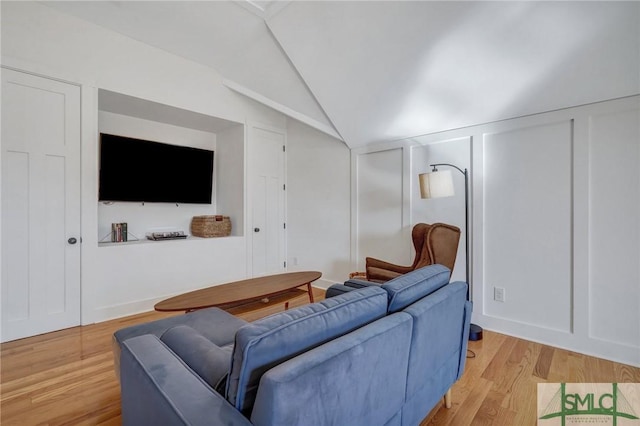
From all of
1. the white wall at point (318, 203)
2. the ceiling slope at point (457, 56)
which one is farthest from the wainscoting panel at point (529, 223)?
the white wall at point (318, 203)

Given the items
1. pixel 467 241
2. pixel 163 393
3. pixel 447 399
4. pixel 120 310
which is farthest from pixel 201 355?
pixel 120 310

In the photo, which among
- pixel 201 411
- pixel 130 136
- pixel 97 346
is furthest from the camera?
pixel 130 136

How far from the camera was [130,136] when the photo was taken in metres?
3.53

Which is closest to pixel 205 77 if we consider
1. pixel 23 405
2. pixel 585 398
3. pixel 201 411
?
pixel 23 405

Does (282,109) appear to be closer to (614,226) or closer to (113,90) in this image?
(113,90)

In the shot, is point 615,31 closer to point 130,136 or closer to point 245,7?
point 245,7

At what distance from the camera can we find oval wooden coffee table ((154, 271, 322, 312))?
2.06 meters

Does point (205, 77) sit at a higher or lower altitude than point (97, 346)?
higher

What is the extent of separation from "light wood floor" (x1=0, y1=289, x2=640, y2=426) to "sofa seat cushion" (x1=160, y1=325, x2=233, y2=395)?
85 cm

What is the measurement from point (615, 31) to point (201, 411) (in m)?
2.99

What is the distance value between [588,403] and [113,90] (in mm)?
4625

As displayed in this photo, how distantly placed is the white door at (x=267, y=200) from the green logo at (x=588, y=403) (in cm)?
342

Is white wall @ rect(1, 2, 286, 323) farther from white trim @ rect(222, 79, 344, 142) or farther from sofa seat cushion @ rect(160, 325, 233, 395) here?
sofa seat cushion @ rect(160, 325, 233, 395)

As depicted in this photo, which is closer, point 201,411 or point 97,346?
point 201,411
